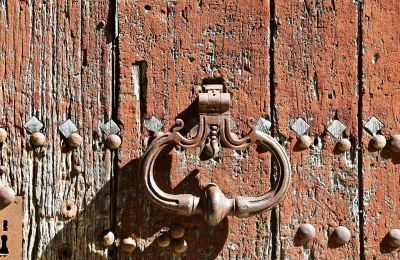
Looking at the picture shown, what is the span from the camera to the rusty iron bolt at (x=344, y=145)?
4.86 ft

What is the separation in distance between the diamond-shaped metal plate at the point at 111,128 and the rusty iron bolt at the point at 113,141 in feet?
0.03

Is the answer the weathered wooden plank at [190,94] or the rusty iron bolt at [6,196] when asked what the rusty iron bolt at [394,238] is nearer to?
the weathered wooden plank at [190,94]

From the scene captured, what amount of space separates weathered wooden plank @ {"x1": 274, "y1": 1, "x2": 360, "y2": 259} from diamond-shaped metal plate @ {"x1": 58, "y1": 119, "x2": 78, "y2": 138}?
1.31 feet

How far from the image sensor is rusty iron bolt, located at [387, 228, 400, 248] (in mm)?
1472

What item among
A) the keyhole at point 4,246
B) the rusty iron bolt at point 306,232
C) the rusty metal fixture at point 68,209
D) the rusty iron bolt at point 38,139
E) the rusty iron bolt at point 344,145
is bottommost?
the keyhole at point 4,246

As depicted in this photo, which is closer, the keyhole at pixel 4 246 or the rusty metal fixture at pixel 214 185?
the rusty metal fixture at pixel 214 185

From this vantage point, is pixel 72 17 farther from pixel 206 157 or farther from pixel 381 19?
pixel 381 19

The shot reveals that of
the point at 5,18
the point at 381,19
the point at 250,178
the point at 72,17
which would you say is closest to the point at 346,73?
the point at 381,19

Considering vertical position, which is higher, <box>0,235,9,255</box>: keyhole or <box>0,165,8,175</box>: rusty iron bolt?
<box>0,165,8,175</box>: rusty iron bolt

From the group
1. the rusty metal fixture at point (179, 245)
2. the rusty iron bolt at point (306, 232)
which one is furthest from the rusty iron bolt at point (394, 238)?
the rusty metal fixture at point (179, 245)

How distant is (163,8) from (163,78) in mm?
137

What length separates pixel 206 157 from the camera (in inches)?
57.9

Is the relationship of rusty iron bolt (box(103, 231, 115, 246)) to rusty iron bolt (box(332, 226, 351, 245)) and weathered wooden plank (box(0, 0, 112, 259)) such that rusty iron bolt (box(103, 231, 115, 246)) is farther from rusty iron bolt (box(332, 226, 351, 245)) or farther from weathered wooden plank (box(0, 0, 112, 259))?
rusty iron bolt (box(332, 226, 351, 245))

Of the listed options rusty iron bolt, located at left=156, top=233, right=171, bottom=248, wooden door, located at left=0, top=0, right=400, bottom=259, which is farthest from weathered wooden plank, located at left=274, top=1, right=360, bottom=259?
rusty iron bolt, located at left=156, top=233, right=171, bottom=248
